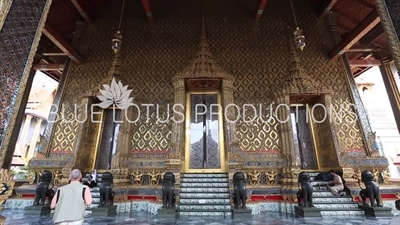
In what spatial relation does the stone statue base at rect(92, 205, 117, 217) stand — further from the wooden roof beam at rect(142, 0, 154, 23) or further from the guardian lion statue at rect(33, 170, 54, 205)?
the wooden roof beam at rect(142, 0, 154, 23)

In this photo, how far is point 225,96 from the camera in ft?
20.3

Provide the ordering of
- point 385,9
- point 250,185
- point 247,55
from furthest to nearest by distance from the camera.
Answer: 1. point 247,55
2. point 250,185
3. point 385,9

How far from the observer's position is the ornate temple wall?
6.15 metres

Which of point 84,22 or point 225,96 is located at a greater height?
point 84,22

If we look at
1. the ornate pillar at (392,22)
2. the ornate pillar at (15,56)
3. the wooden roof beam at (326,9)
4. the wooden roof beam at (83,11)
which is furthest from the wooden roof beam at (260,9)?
the ornate pillar at (15,56)

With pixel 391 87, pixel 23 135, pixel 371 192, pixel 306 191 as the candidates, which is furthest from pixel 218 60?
pixel 23 135

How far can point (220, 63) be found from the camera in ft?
23.0

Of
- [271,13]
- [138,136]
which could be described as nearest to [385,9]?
[271,13]

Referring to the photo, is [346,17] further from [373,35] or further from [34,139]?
[34,139]

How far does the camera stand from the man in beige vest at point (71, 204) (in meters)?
1.90

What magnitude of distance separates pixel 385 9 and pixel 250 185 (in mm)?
4293

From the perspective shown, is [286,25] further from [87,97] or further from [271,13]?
[87,97]

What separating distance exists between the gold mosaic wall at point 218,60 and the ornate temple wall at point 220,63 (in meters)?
0.03

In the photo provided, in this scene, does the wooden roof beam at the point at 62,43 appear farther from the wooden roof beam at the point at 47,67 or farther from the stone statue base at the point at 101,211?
the stone statue base at the point at 101,211
